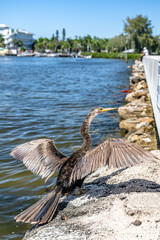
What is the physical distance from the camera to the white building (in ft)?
600

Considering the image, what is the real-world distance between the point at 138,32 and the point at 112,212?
111072mm

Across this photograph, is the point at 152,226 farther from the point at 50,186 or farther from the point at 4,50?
the point at 4,50

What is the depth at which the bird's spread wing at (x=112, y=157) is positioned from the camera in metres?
3.71

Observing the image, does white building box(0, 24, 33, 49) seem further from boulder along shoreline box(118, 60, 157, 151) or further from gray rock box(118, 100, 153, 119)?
gray rock box(118, 100, 153, 119)

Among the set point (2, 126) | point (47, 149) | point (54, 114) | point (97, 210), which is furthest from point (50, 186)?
point (54, 114)

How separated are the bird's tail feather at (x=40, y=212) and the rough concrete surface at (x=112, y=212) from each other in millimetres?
132

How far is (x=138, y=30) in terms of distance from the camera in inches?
4247

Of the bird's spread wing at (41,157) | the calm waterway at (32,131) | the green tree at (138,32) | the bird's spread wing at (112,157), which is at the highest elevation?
the green tree at (138,32)

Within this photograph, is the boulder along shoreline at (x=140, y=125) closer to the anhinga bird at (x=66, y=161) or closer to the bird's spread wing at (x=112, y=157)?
the anhinga bird at (x=66, y=161)

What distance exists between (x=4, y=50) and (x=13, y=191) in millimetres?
181420

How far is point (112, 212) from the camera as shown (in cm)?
387

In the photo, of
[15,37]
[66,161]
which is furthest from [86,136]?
[15,37]

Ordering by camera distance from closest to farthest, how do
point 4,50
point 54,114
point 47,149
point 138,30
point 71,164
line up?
point 71,164
point 47,149
point 54,114
point 138,30
point 4,50

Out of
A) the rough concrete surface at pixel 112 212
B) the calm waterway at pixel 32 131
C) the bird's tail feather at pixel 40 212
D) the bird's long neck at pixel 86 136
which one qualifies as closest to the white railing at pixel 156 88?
the calm waterway at pixel 32 131
